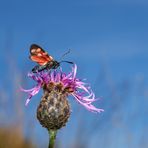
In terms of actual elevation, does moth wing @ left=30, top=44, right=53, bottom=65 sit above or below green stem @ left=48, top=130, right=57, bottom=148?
above

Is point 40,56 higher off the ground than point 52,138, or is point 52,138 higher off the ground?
point 40,56

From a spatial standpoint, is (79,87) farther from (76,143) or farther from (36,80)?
(76,143)

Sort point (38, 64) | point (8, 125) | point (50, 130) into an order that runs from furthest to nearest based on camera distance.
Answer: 1. point (8, 125)
2. point (38, 64)
3. point (50, 130)

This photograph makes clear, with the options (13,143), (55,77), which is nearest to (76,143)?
(13,143)

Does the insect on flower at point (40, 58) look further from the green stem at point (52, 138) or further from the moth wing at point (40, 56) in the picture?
the green stem at point (52, 138)

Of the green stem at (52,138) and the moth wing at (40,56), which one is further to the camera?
the moth wing at (40,56)

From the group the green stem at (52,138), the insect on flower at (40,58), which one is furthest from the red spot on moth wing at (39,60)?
the green stem at (52,138)

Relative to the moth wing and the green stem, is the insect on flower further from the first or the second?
the green stem

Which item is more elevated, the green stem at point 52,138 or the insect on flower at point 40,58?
the insect on flower at point 40,58

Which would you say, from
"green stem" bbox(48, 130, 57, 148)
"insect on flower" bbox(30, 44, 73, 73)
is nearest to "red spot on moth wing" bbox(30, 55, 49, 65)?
"insect on flower" bbox(30, 44, 73, 73)

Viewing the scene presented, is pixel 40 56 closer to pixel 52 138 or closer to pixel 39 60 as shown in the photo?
pixel 39 60

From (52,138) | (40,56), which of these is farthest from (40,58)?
(52,138)
